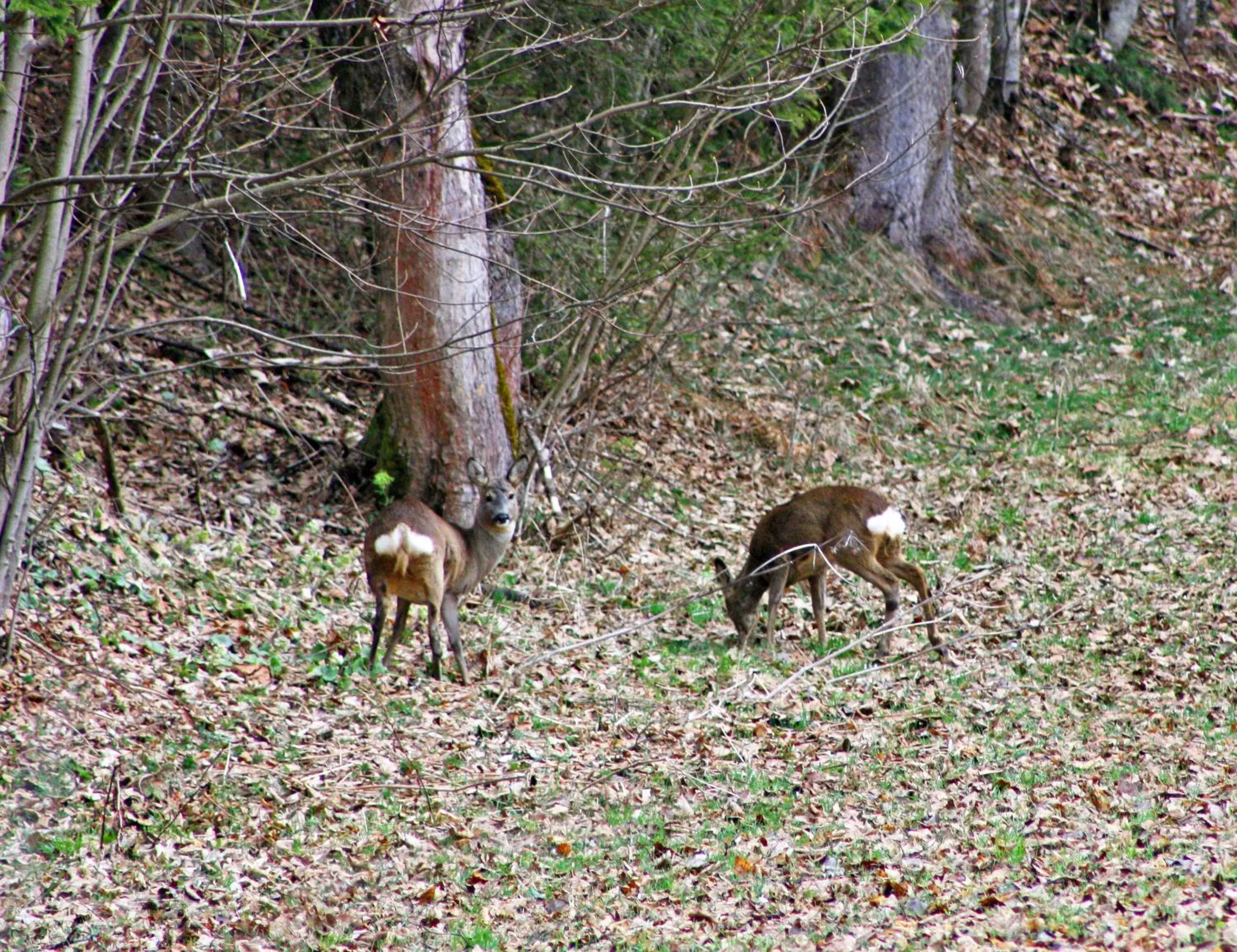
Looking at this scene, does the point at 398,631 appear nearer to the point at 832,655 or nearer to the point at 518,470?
the point at 518,470

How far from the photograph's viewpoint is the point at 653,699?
7.96 meters

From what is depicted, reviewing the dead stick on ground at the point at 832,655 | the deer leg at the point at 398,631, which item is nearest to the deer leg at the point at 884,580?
the dead stick on ground at the point at 832,655

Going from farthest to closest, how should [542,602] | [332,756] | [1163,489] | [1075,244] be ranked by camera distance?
[1075,244] → [1163,489] → [542,602] → [332,756]

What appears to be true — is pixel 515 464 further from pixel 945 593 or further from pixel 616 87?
pixel 616 87

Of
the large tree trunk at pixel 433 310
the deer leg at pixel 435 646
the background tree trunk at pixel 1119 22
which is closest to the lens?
the deer leg at pixel 435 646

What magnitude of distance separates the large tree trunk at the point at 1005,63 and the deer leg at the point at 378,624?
51.5 feet

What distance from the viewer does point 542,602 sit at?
9781 millimetres

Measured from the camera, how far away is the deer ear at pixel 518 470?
9.57m

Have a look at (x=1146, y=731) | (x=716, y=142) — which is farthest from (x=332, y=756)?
(x=716, y=142)

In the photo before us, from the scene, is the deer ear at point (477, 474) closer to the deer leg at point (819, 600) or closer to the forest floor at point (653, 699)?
the forest floor at point (653, 699)

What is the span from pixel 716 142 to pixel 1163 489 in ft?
21.1

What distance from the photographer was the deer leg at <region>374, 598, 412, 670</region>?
8.30 m

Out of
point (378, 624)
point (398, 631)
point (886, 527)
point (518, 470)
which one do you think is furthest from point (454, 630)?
point (886, 527)

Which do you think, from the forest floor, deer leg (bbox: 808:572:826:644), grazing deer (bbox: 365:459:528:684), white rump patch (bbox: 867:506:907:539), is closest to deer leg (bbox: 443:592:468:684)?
grazing deer (bbox: 365:459:528:684)
